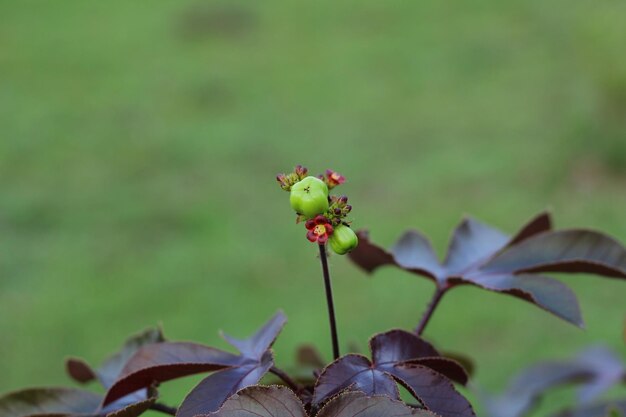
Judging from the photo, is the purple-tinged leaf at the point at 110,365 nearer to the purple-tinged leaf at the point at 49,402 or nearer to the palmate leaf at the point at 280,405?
the purple-tinged leaf at the point at 49,402

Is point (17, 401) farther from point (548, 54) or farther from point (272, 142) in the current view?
point (548, 54)

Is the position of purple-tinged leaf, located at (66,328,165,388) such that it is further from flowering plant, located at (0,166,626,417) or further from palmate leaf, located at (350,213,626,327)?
palmate leaf, located at (350,213,626,327)

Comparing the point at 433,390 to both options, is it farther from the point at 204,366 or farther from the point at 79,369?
the point at 79,369

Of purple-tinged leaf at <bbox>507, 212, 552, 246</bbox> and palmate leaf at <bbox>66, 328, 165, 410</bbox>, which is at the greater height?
purple-tinged leaf at <bbox>507, 212, 552, 246</bbox>

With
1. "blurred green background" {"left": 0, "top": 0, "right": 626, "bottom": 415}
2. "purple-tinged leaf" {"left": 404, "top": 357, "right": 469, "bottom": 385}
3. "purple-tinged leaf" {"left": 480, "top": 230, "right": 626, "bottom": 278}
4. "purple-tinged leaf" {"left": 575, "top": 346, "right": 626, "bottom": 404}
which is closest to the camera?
"purple-tinged leaf" {"left": 404, "top": 357, "right": 469, "bottom": 385}

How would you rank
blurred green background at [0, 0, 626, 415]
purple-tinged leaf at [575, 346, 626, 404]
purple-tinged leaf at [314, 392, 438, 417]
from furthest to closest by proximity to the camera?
blurred green background at [0, 0, 626, 415], purple-tinged leaf at [575, 346, 626, 404], purple-tinged leaf at [314, 392, 438, 417]

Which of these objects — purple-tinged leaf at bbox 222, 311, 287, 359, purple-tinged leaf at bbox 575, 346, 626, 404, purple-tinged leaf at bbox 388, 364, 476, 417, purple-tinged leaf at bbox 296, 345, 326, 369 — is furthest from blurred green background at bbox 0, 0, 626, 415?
purple-tinged leaf at bbox 388, 364, 476, 417

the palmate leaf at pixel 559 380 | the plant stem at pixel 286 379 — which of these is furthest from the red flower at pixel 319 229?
the palmate leaf at pixel 559 380
